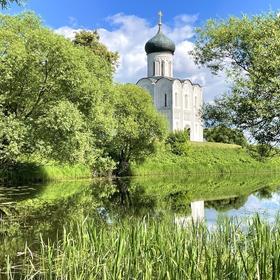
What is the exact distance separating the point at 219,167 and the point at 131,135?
50.9ft

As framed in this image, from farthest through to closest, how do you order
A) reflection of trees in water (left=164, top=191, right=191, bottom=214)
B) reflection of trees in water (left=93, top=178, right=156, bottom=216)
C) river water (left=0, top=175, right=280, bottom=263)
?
1. reflection of trees in water (left=164, top=191, right=191, bottom=214)
2. reflection of trees in water (left=93, top=178, right=156, bottom=216)
3. river water (left=0, top=175, right=280, bottom=263)

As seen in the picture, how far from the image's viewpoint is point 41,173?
34.1 m

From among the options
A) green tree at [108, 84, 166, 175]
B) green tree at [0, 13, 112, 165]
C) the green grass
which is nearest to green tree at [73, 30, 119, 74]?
green tree at [108, 84, 166, 175]

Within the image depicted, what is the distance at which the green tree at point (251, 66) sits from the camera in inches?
633

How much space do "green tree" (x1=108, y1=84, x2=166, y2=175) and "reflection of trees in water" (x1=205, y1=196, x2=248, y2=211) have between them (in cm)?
1741

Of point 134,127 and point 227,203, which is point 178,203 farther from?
point 134,127

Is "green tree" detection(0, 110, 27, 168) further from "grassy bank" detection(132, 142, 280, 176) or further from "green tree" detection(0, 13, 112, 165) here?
"grassy bank" detection(132, 142, 280, 176)

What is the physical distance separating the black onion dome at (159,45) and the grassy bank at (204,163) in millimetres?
17209

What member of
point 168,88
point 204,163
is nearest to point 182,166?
point 204,163

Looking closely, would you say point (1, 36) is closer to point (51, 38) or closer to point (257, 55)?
point (51, 38)

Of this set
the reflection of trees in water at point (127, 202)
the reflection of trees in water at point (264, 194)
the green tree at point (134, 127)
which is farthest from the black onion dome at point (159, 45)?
the reflection of trees in water at point (127, 202)

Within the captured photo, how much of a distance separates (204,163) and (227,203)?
30.1m

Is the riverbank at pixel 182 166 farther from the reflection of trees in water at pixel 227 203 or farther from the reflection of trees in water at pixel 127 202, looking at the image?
the reflection of trees in water at pixel 227 203

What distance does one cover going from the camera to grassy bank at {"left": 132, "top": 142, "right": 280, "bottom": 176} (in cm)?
4722
